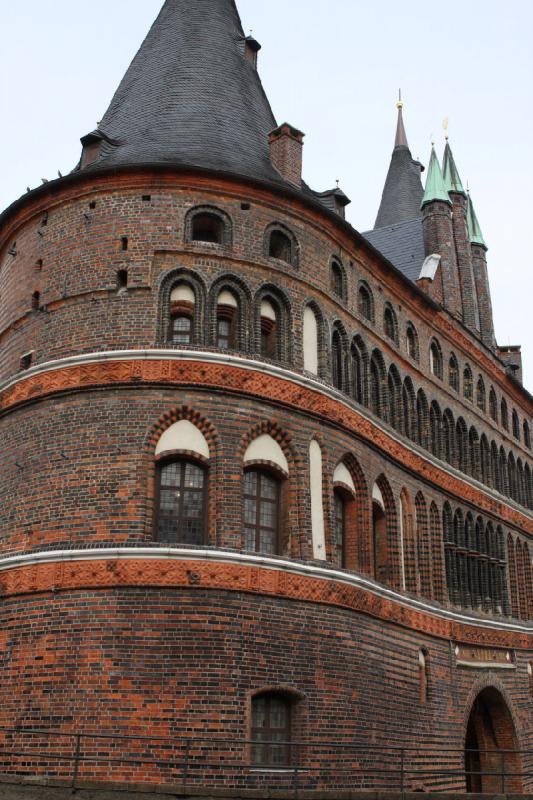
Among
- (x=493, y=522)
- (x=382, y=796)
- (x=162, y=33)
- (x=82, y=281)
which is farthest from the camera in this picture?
(x=493, y=522)

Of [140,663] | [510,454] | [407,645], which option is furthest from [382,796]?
[510,454]

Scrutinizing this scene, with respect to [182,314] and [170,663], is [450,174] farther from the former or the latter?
[170,663]

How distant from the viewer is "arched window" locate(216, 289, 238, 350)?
62.8 feet

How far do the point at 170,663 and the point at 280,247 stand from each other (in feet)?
29.7

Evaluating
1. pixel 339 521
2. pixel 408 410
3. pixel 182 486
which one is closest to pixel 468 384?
pixel 408 410

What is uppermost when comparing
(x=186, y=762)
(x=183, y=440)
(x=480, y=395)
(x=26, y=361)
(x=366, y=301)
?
(x=480, y=395)

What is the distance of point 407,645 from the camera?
69.7 feet

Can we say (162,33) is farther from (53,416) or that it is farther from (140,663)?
(140,663)

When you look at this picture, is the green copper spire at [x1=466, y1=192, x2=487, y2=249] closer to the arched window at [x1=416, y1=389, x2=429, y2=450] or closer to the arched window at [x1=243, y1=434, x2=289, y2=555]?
the arched window at [x1=416, y1=389, x2=429, y2=450]

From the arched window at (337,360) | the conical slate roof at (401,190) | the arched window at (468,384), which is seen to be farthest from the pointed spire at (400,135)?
the arched window at (337,360)

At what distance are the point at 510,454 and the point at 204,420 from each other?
652 inches

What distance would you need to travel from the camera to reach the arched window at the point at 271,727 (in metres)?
16.4

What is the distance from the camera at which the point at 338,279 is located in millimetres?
22203

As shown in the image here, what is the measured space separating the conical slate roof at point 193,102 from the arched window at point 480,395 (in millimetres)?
10760
